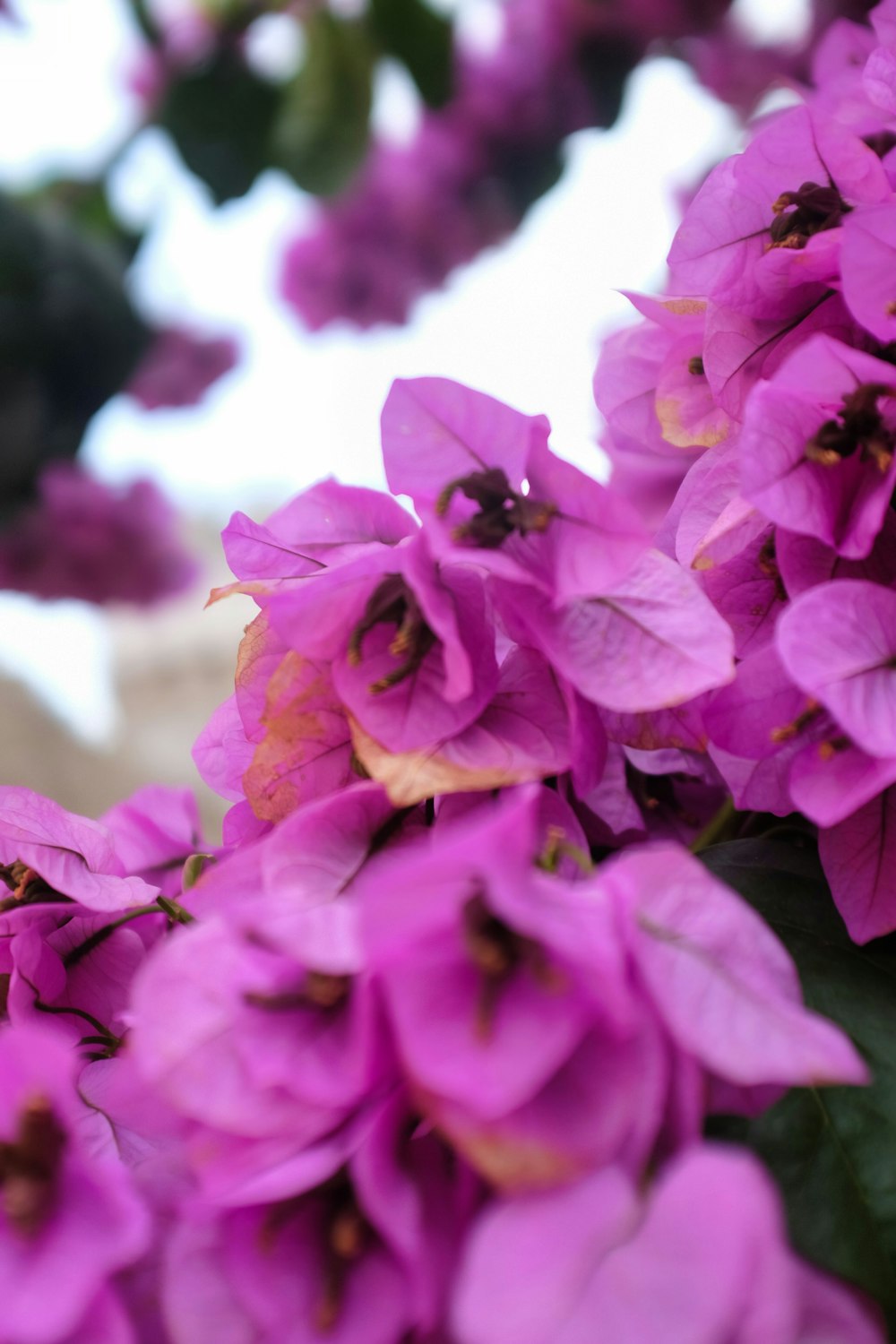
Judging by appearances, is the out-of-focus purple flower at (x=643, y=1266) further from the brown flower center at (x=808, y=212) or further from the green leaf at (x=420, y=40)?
the green leaf at (x=420, y=40)

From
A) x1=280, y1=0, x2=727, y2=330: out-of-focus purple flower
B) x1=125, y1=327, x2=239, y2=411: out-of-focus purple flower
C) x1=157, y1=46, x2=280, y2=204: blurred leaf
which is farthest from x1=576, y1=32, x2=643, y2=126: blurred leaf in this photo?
x1=125, y1=327, x2=239, y2=411: out-of-focus purple flower

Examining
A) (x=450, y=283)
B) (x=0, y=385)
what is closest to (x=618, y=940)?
(x=0, y=385)

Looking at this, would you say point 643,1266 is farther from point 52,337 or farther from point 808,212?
point 52,337

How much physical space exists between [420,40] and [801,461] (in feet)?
2.78

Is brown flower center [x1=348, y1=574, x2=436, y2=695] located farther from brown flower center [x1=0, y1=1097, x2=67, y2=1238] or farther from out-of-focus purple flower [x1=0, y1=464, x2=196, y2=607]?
out-of-focus purple flower [x1=0, y1=464, x2=196, y2=607]

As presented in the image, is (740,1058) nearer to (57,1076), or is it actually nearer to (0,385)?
(57,1076)

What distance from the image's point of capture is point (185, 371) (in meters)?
1.49

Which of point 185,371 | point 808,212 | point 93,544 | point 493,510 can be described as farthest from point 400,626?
point 185,371

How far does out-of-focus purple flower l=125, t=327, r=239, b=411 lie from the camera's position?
1463 mm

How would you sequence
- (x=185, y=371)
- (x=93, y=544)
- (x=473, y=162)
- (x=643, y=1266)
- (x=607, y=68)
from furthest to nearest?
(x=185, y=371), (x=93, y=544), (x=473, y=162), (x=607, y=68), (x=643, y=1266)

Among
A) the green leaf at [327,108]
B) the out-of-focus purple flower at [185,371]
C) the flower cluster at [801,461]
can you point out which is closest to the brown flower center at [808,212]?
the flower cluster at [801,461]

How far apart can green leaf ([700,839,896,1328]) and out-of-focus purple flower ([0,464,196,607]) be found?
1.08 metres

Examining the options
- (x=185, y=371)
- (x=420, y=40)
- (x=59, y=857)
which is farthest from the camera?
(x=185, y=371)

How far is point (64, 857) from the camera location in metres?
0.26
